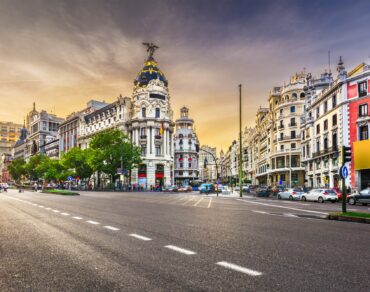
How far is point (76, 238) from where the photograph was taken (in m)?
8.44

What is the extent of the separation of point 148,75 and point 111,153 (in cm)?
2862

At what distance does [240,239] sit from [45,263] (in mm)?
4395

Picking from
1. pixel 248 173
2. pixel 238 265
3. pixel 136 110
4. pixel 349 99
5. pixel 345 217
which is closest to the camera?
pixel 238 265

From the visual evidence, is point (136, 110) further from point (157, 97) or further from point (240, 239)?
point (240, 239)

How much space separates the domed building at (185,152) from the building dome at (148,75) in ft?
129

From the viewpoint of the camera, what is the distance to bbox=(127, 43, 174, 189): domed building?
8281 centimetres

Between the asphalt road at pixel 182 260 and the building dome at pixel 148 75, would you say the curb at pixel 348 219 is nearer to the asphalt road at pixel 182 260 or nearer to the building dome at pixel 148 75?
the asphalt road at pixel 182 260

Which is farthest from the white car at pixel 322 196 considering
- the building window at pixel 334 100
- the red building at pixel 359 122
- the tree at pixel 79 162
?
the tree at pixel 79 162

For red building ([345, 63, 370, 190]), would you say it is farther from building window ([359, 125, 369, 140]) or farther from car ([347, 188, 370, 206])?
car ([347, 188, 370, 206])

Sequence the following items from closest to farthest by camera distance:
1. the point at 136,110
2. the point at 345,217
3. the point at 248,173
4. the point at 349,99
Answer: the point at 345,217 → the point at 349,99 → the point at 136,110 → the point at 248,173

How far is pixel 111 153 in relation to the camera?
66625mm

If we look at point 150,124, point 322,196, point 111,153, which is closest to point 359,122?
point 322,196

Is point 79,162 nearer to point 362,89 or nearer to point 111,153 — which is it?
point 111,153

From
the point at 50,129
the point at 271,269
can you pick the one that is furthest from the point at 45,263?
the point at 50,129
